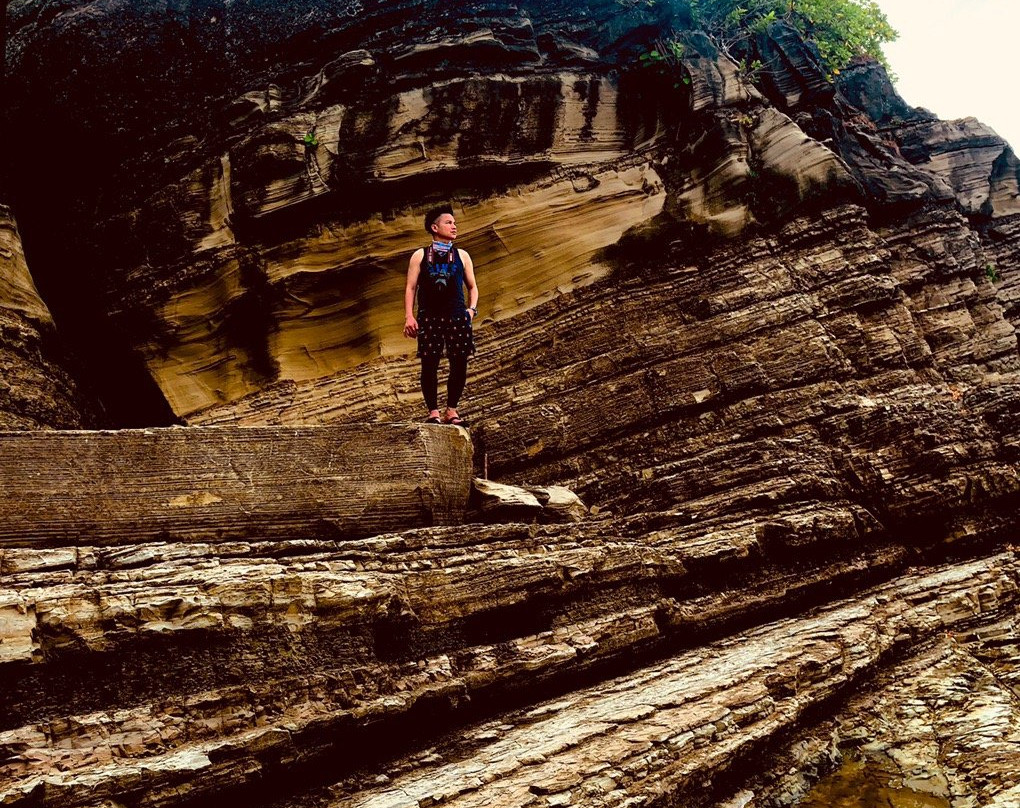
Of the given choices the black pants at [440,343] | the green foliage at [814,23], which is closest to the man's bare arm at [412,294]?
the black pants at [440,343]

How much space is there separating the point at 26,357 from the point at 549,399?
7018mm

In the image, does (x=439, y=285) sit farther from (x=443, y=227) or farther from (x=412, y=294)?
(x=443, y=227)

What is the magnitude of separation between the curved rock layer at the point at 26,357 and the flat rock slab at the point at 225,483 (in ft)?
17.2

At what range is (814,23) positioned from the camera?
1467 centimetres

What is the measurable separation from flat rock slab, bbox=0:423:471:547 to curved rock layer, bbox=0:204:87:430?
17.2ft

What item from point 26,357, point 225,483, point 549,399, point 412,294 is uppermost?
point 26,357

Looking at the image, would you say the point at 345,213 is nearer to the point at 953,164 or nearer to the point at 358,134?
the point at 358,134

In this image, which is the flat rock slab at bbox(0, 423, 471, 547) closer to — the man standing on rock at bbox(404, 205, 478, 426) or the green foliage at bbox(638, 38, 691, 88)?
the man standing on rock at bbox(404, 205, 478, 426)

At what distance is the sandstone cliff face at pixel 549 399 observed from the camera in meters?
4.83

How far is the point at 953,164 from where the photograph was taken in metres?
14.8

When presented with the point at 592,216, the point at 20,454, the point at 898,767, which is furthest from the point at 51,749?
the point at 592,216

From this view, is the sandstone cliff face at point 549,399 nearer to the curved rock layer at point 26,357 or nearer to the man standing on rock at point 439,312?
the curved rock layer at point 26,357

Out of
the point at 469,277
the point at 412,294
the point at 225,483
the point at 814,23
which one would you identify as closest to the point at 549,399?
the point at 469,277

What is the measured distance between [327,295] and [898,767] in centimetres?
935
